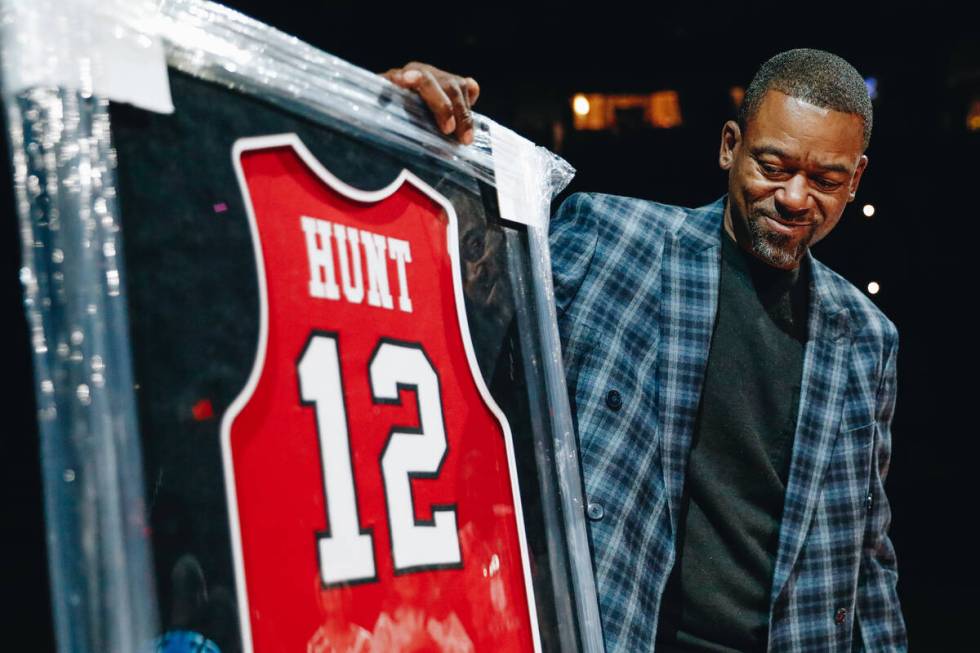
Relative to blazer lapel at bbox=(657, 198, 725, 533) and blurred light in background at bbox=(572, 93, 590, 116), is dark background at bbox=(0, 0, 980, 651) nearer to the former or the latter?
blurred light in background at bbox=(572, 93, 590, 116)

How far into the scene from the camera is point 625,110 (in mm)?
8148

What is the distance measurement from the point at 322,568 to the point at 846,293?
1.14 m

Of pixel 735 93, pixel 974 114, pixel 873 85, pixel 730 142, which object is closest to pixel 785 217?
pixel 730 142

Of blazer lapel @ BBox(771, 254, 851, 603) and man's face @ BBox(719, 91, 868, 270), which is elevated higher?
man's face @ BBox(719, 91, 868, 270)

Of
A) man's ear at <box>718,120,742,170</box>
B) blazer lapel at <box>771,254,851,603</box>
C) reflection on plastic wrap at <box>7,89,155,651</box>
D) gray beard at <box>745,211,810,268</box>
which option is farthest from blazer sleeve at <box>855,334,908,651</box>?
reflection on plastic wrap at <box>7,89,155,651</box>

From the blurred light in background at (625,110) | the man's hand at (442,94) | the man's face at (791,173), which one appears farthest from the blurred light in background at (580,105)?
the man's hand at (442,94)

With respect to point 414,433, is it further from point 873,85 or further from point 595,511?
point 873,85

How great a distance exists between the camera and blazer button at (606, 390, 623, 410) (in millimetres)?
1191

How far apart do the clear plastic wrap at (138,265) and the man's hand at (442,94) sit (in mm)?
106

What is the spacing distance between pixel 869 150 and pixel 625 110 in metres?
2.04

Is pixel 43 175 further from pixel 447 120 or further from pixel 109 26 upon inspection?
pixel 447 120

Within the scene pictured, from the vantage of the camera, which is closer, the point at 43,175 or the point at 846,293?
the point at 43,175

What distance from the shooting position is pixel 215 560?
54cm

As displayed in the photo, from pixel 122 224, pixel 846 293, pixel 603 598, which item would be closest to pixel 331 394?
pixel 122 224
